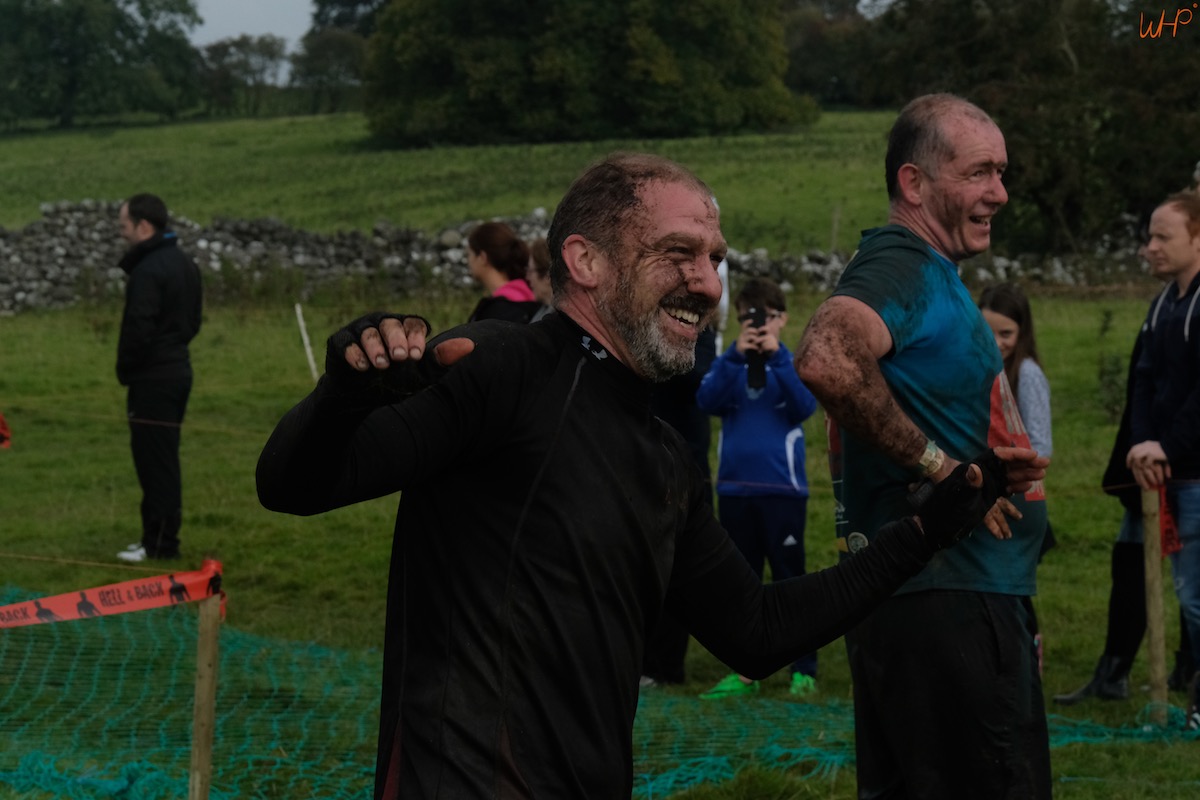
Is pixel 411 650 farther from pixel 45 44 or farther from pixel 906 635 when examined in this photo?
pixel 45 44

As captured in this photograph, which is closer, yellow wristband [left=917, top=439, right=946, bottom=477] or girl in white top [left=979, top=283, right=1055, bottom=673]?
yellow wristband [left=917, top=439, right=946, bottom=477]

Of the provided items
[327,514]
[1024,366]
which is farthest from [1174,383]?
[327,514]

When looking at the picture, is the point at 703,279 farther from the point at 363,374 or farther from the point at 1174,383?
the point at 1174,383

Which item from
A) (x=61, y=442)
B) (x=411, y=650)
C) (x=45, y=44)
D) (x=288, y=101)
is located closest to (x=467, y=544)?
(x=411, y=650)

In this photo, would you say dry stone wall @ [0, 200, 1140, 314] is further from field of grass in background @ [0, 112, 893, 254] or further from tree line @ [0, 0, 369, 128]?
tree line @ [0, 0, 369, 128]

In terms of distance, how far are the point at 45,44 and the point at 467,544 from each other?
83522 mm

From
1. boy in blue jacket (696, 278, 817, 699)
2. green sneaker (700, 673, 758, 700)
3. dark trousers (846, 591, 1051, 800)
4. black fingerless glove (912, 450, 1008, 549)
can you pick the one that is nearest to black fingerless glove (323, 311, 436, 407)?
black fingerless glove (912, 450, 1008, 549)

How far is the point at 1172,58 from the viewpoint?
28203 millimetres

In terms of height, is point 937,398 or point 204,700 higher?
point 937,398

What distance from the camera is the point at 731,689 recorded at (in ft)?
25.4

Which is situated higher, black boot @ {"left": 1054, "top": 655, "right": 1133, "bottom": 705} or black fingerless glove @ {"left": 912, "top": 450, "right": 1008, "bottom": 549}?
black fingerless glove @ {"left": 912, "top": 450, "right": 1008, "bottom": 549}

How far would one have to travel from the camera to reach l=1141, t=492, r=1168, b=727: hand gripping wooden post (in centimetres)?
685

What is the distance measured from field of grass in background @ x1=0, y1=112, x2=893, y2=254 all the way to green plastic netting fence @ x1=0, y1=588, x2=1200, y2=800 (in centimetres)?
2209

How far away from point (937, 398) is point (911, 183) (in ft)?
1.96
